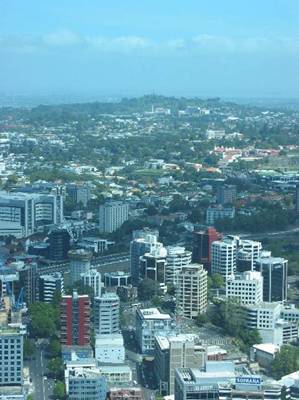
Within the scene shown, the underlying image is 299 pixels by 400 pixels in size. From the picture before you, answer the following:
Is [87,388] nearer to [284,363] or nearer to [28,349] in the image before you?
[28,349]

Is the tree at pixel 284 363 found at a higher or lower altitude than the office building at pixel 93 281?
lower

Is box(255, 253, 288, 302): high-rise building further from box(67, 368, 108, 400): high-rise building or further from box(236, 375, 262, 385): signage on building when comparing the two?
box(236, 375, 262, 385): signage on building

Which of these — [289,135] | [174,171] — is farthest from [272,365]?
[289,135]

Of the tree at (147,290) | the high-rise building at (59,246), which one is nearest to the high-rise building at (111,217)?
the high-rise building at (59,246)

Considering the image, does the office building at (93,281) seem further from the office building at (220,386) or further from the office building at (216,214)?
the office building at (216,214)

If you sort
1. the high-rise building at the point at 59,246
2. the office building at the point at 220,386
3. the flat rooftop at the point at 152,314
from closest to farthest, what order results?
the office building at the point at 220,386 < the flat rooftop at the point at 152,314 < the high-rise building at the point at 59,246

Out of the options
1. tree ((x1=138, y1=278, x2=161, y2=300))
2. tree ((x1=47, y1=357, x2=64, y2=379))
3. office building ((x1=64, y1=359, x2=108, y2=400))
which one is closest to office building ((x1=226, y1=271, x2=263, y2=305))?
tree ((x1=138, y1=278, x2=161, y2=300))
